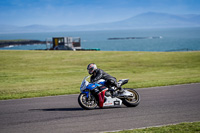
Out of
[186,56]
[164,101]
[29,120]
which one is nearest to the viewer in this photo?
[29,120]

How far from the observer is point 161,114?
9156mm

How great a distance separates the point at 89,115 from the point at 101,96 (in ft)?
3.58

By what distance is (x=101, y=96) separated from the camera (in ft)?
33.4

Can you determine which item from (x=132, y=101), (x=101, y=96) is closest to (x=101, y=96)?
(x=101, y=96)

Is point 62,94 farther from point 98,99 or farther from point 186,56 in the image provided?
point 186,56

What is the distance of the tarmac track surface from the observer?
793cm

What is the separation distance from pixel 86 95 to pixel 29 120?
2.27 metres

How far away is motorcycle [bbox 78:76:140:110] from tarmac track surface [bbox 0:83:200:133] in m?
0.23

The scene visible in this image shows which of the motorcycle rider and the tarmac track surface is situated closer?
the tarmac track surface

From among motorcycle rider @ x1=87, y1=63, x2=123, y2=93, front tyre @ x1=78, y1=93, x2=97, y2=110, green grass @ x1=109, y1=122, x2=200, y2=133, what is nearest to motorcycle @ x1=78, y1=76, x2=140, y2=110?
front tyre @ x1=78, y1=93, x2=97, y2=110

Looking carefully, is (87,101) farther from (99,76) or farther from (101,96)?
(99,76)

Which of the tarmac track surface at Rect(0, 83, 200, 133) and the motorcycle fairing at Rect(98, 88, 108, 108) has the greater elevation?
the motorcycle fairing at Rect(98, 88, 108, 108)

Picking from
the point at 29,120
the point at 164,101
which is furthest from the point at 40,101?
the point at 164,101

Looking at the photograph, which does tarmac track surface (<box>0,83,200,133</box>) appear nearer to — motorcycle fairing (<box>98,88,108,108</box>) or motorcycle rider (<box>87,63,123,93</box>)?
motorcycle fairing (<box>98,88,108,108</box>)
